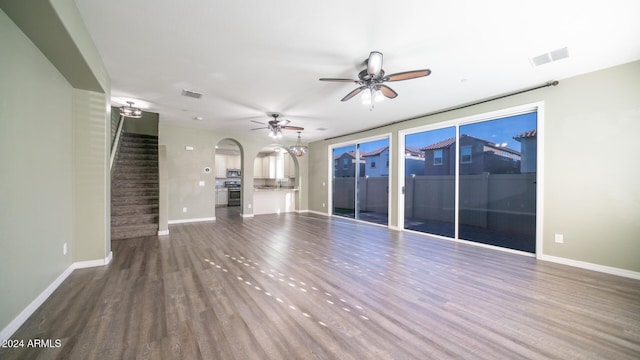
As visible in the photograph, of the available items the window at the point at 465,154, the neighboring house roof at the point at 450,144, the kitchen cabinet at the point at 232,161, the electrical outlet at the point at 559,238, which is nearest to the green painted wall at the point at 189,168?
the kitchen cabinet at the point at 232,161

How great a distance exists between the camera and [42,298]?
89.0 inches

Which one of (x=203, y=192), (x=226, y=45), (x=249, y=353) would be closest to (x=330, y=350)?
(x=249, y=353)

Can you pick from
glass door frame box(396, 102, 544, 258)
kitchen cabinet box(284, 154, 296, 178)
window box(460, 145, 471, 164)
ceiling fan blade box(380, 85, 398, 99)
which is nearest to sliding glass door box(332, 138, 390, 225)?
glass door frame box(396, 102, 544, 258)

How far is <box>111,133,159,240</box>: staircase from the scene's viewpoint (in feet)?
15.9

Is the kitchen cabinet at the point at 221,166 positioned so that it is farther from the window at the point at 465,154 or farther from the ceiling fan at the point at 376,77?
the window at the point at 465,154

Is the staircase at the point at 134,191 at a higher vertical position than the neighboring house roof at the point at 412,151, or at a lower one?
lower

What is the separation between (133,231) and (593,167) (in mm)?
8079

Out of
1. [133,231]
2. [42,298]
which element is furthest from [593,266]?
[133,231]

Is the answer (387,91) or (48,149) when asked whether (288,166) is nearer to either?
(387,91)

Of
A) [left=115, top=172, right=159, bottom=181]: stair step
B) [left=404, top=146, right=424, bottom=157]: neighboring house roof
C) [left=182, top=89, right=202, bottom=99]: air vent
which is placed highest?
[left=182, top=89, right=202, bottom=99]: air vent

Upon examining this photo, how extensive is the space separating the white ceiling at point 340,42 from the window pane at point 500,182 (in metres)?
0.83

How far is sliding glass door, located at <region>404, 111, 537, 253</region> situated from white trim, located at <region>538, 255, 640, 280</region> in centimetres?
35

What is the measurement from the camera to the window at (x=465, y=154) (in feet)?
15.7

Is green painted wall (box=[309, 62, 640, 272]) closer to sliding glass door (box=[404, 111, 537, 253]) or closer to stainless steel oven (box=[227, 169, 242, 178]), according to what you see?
sliding glass door (box=[404, 111, 537, 253])
